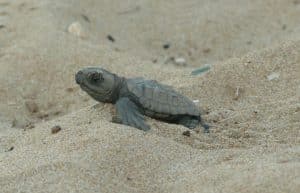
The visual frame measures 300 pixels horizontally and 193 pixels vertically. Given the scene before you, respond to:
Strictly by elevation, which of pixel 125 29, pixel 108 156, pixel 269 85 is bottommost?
pixel 125 29

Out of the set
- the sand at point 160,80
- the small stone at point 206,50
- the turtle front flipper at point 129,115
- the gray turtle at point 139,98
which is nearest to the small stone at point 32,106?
the sand at point 160,80

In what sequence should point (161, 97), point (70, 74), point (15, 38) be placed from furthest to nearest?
point (15, 38)
point (70, 74)
point (161, 97)

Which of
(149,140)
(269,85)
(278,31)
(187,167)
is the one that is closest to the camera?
(187,167)

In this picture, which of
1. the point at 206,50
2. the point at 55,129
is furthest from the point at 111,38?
the point at 55,129

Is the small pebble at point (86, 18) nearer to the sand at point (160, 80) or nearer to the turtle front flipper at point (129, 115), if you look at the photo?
the sand at point (160, 80)

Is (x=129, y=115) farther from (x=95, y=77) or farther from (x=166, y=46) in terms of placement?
(x=166, y=46)

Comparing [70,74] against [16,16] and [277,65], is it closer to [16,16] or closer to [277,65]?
[16,16]

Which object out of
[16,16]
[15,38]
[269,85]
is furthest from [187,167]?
[16,16]
